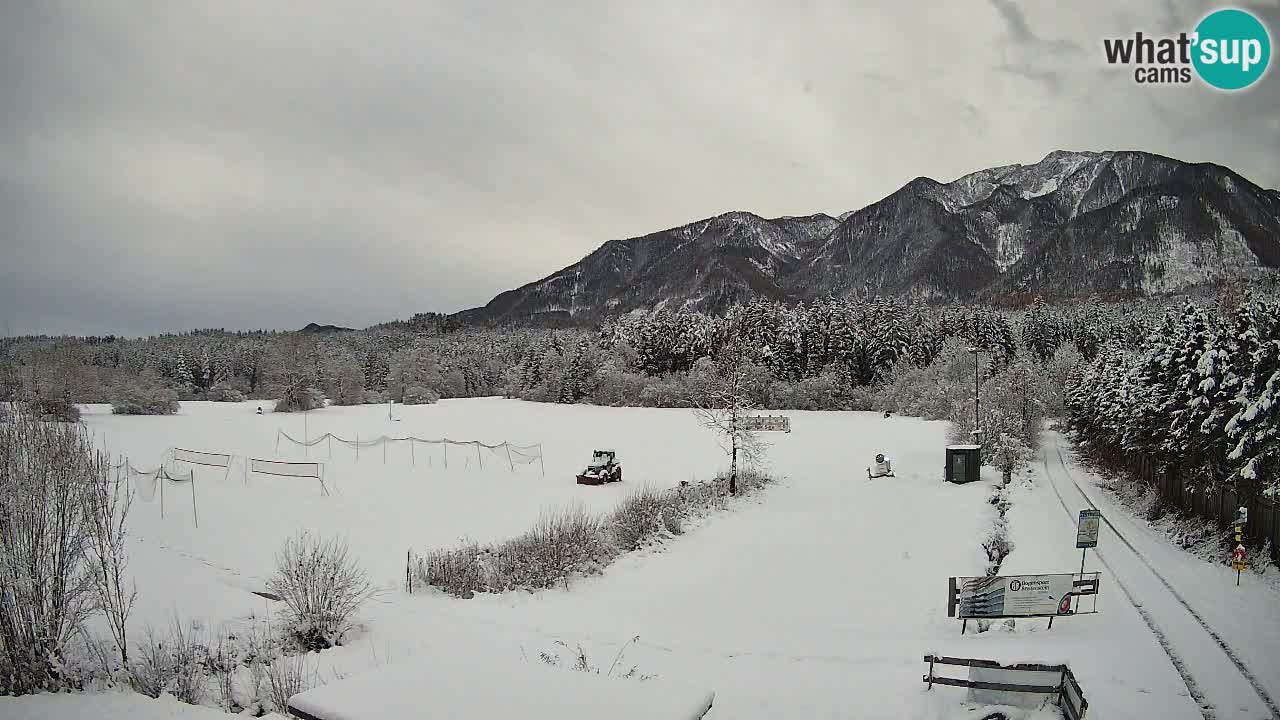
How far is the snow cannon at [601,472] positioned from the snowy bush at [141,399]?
50.2 metres

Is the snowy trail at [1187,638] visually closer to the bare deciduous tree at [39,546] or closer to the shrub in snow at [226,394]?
the bare deciduous tree at [39,546]

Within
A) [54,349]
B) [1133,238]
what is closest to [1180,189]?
[1133,238]

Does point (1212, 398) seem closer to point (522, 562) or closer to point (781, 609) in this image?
point (781, 609)

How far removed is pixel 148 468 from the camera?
30156mm

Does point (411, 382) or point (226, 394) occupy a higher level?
point (411, 382)

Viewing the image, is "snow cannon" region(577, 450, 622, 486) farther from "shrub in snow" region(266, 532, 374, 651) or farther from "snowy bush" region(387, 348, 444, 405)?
"snowy bush" region(387, 348, 444, 405)

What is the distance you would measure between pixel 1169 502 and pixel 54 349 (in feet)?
280

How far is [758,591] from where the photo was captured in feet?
47.6

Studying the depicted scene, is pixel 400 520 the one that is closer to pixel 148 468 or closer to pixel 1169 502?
pixel 148 468

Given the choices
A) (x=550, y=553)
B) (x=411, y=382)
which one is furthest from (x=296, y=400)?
(x=550, y=553)

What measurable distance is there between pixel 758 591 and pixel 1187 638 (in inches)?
298

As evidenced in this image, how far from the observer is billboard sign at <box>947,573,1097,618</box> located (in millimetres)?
10789

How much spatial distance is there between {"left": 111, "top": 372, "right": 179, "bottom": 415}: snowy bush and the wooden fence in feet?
235

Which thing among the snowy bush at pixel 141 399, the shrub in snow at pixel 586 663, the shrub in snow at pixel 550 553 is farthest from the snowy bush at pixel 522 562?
the snowy bush at pixel 141 399
